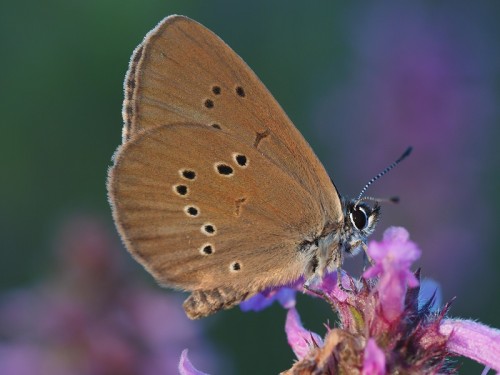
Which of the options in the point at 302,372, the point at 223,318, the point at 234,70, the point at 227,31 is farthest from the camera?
the point at 227,31

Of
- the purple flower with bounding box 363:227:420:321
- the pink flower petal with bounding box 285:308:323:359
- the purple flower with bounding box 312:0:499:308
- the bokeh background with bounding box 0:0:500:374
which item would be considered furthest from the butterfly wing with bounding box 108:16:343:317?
the purple flower with bounding box 312:0:499:308

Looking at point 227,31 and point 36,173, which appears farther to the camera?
point 227,31

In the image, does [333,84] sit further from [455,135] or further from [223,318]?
[223,318]

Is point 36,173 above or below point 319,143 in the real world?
below

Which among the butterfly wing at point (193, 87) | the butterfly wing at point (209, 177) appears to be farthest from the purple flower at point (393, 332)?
the butterfly wing at point (193, 87)

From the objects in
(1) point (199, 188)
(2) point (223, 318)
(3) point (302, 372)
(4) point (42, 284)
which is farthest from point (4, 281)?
(3) point (302, 372)

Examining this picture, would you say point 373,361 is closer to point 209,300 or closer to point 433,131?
point 209,300

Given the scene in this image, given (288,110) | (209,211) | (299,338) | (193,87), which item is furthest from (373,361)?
(288,110)
